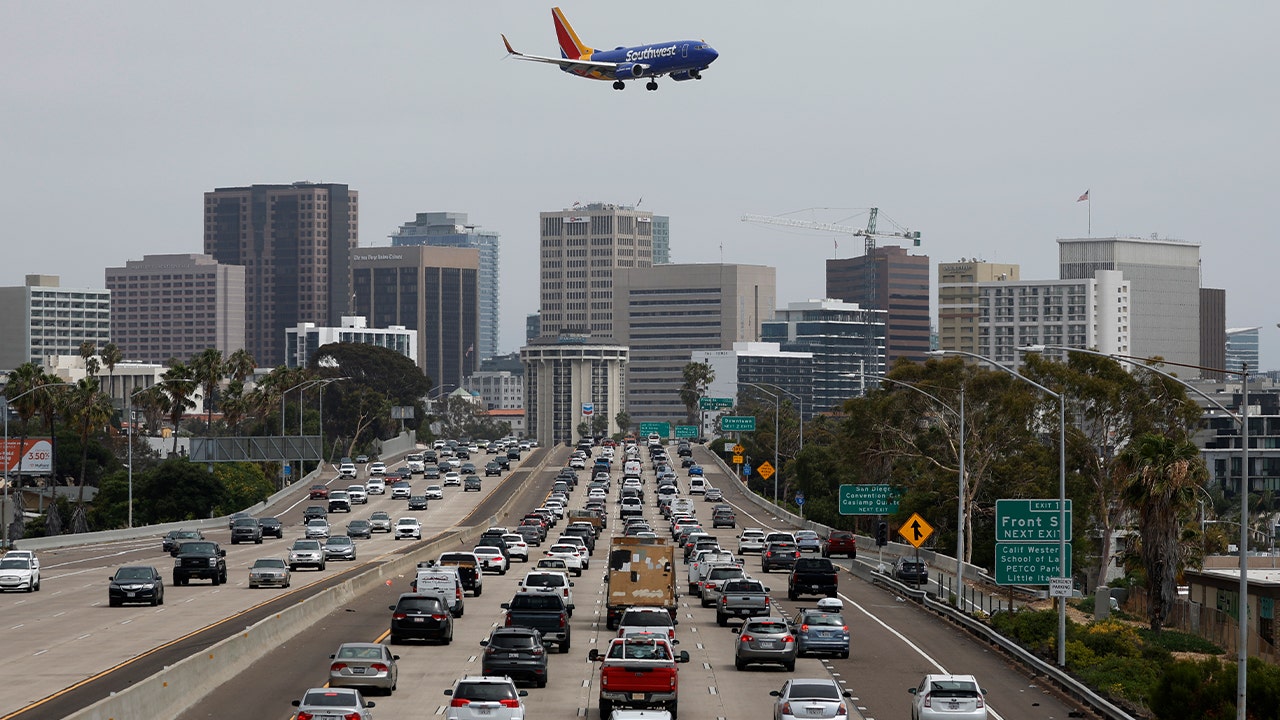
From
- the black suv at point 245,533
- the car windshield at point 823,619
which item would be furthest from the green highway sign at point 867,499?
the car windshield at point 823,619

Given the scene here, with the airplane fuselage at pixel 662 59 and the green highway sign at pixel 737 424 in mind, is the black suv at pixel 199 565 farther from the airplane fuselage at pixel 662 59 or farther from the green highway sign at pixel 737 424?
the green highway sign at pixel 737 424

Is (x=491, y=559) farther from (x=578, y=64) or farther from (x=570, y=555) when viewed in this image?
(x=578, y=64)

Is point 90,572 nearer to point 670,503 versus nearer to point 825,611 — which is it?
point 825,611

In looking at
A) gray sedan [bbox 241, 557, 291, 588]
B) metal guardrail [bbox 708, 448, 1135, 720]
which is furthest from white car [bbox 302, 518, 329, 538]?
gray sedan [bbox 241, 557, 291, 588]

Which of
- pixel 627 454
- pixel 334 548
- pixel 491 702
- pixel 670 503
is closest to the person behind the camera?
pixel 491 702

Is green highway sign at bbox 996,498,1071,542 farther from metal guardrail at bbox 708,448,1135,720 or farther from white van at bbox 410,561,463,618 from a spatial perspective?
white van at bbox 410,561,463,618

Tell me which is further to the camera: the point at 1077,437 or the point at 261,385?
the point at 261,385

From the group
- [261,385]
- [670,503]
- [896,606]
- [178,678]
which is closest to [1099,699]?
[178,678]
